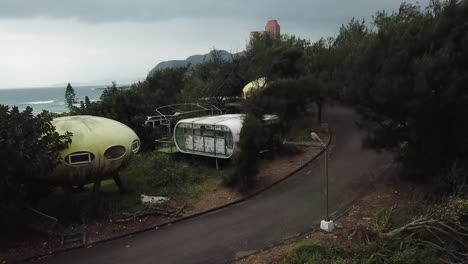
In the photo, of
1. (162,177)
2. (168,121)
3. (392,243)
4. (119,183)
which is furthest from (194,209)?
(168,121)

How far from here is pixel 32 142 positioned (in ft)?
47.4

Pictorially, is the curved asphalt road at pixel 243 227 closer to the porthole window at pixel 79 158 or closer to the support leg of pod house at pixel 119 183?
the porthole window at pixel 79 158

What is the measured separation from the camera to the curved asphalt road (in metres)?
14.0

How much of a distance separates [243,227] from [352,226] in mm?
4737

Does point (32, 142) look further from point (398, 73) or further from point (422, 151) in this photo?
point (422, 151)

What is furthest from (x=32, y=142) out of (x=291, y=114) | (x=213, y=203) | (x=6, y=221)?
(x=291, y=114)

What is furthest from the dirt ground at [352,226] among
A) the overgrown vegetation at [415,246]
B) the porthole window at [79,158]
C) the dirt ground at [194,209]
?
the porthole window at [79,158]

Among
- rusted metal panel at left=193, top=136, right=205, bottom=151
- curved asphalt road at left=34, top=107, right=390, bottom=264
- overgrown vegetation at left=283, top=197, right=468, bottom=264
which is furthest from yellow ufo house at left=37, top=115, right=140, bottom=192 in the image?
overgrown vegetation at left=283, top=197, right=468, bottom=264

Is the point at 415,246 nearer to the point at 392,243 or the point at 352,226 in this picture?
the point at 392,243

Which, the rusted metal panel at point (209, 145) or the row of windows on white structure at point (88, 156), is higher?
the row of windows on white structure at point (88, 156)

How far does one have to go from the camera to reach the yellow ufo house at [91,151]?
53.2 feet

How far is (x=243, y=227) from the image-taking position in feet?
52.9

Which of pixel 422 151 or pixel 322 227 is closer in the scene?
pixel 322 227

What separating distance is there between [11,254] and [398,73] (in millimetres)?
19241
